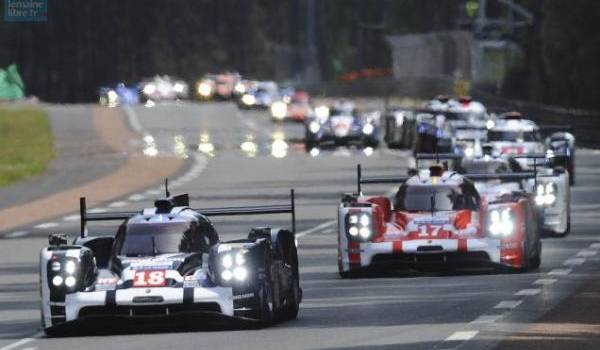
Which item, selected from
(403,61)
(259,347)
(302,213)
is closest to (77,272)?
(259,347)

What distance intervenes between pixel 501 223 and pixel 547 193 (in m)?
6.60

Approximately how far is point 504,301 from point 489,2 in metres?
150

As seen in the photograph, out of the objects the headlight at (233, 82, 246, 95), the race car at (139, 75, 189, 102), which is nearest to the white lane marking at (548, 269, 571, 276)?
the headlight at (233, 82, 246, 95)

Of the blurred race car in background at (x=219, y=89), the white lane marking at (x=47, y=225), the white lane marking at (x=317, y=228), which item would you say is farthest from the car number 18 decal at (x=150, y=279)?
the blurred race car in background at (x=219, y=89)

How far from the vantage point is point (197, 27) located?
182125 millimetres

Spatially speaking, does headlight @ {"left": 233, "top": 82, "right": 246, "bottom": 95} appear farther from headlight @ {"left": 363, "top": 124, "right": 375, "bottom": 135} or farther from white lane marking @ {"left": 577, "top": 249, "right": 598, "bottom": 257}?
white lane marking @ {"left": 577, "top": 249, "right": 598, "bottom": 257}

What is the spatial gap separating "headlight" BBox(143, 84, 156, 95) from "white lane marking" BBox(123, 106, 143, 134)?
16.6 metres

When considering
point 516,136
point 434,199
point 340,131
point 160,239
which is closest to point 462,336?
point 160,239

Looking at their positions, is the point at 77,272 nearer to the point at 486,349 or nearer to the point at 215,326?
the point at 215,326

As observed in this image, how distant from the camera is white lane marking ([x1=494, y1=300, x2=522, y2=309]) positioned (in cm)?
2004

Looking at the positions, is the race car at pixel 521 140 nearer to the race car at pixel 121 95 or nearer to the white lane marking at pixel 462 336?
the white lane marking at pixel 462 336

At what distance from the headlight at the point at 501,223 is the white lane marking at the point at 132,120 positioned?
57.0m

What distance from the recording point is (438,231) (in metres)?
24.2

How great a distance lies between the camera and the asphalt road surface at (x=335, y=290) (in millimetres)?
17578
